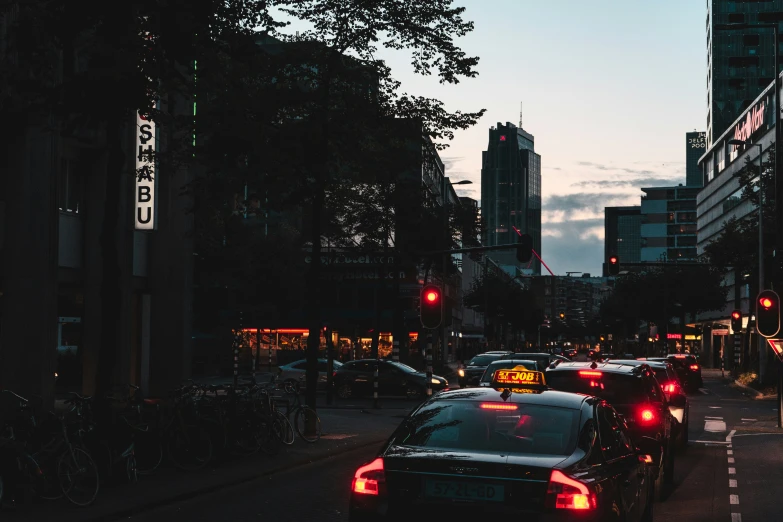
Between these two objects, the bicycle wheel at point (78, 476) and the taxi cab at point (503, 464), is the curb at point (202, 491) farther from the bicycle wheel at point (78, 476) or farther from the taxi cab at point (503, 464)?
the taxi cab at point (503, 464)

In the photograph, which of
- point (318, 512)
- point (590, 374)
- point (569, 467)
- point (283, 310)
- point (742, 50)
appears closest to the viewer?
point (569, 467)

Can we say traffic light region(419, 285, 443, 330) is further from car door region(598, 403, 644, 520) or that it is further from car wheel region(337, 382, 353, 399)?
car door region(598, 403, 644, 520)

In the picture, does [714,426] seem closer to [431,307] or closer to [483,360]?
[431,307]

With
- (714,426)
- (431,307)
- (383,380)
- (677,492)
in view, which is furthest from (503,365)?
(677,492)

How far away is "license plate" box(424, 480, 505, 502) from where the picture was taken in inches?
269

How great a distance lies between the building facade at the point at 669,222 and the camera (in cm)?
18775

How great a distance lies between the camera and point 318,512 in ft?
Answer: 39.7

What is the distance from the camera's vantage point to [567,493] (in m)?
6.83

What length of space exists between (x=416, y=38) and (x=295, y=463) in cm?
897

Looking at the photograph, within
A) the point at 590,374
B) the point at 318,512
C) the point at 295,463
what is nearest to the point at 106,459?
the point at 318,512

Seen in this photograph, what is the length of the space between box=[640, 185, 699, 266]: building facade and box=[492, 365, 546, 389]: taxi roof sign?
591ft

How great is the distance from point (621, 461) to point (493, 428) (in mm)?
1026

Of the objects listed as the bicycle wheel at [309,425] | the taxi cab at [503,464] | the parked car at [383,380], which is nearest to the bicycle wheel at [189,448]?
the bicycle wheel at [309,425]

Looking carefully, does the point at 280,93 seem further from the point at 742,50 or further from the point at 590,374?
the point at 742,50
